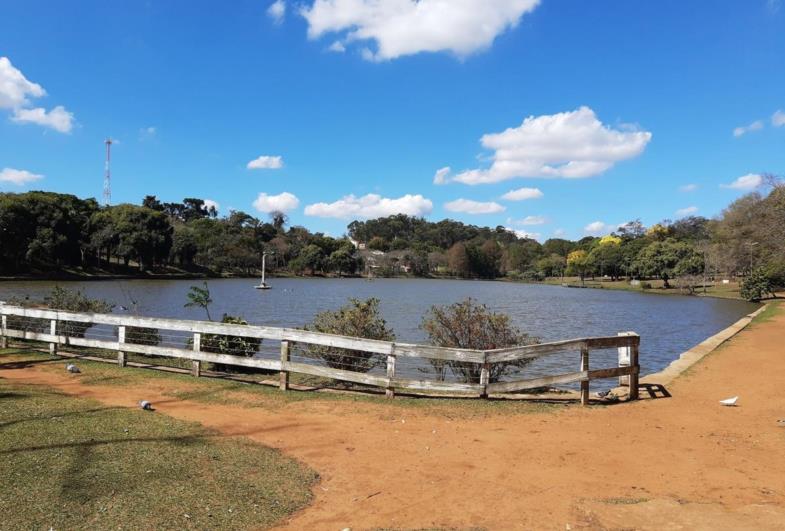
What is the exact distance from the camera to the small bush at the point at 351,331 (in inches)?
455

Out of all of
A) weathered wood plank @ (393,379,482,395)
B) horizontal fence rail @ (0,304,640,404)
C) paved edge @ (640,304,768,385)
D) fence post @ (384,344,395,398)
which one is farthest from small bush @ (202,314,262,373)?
paved edge @ (640,304,768,385)

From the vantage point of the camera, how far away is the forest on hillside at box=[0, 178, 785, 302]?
67.5 meters

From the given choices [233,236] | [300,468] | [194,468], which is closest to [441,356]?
[300,468]

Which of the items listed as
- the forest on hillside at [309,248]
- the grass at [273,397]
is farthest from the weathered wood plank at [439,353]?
the forest on hillside at [309,248]

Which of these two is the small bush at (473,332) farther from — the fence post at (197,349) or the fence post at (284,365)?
the fence post at (197,349)

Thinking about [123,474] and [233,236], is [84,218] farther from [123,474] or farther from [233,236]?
[123,474]

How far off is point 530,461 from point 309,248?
4907 inches

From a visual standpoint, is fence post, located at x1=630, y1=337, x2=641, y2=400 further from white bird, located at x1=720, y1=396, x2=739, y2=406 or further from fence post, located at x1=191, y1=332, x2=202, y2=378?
fence post, located at x1=191, y1=332, x2=202, y2=378

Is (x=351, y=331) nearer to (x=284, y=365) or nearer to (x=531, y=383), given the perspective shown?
(x=284, y=365)

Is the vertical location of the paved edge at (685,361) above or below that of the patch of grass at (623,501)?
below

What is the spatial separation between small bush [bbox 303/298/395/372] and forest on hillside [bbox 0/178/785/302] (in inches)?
2183

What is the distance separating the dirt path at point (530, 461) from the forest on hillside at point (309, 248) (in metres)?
56.1

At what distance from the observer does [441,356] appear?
8.66 meters

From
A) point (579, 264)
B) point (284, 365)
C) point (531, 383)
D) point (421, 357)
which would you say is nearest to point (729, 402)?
point (531, 383)
